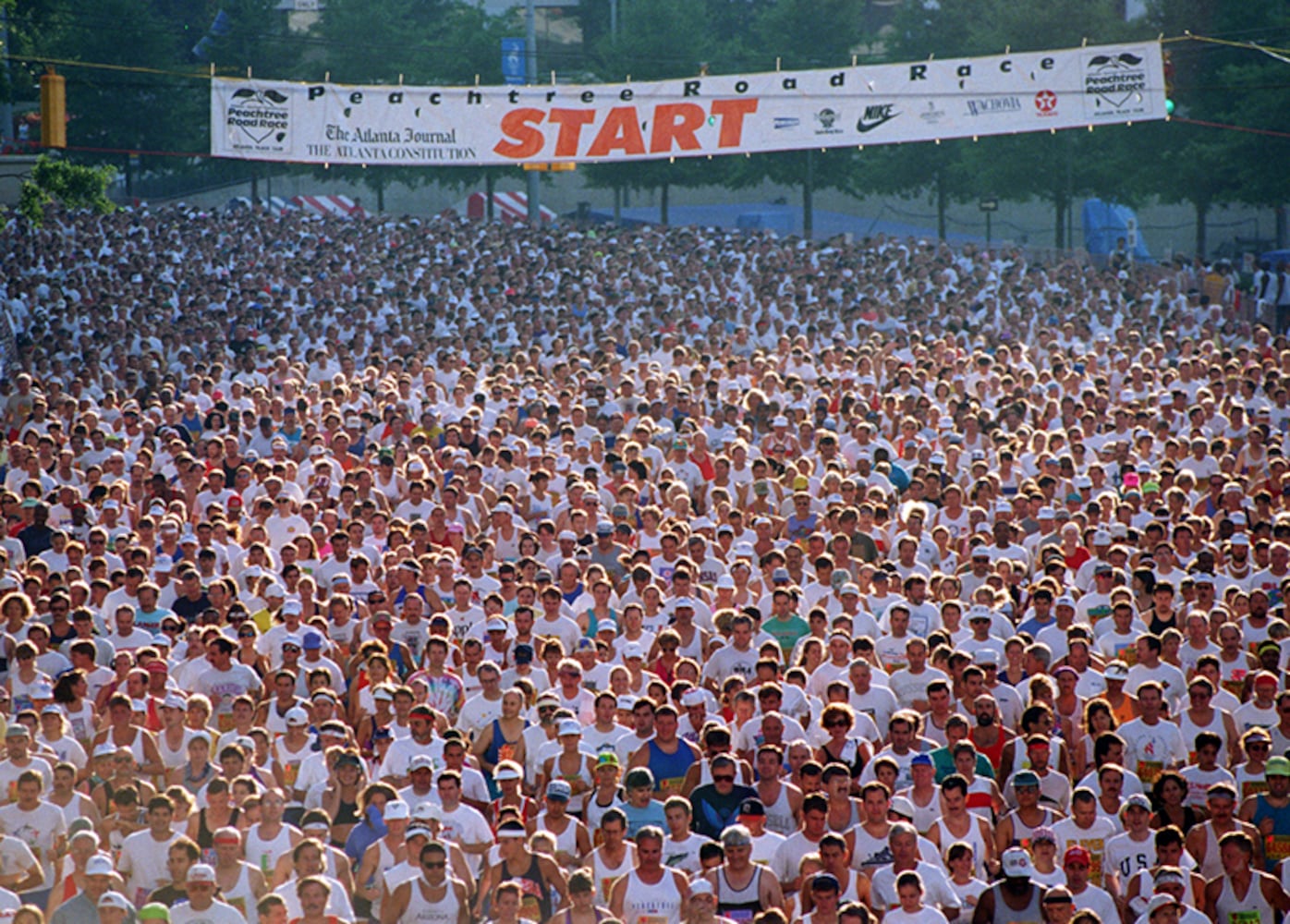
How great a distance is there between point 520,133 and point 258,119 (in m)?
4.01

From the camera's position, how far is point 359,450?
1920 centimetres

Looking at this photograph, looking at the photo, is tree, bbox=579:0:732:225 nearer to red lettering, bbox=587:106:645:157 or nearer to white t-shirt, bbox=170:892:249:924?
red lettering, bbox=587:106:645:157

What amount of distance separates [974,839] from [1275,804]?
1861 mm

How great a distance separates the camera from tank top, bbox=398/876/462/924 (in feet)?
29.7

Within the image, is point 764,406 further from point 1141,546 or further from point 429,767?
point 429,767

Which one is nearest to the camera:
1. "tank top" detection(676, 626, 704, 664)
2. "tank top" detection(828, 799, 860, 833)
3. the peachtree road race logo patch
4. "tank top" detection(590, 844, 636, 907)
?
"tank top" detection(590, 844, 636, 907)

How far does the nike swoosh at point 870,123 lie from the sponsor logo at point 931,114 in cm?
41

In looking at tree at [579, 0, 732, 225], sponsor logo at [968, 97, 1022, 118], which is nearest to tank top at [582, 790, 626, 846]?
sponsor logo at [968, 97, 1022, 118]

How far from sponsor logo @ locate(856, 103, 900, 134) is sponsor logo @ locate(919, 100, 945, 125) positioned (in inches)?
16.0

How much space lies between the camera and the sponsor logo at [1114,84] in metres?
27.0

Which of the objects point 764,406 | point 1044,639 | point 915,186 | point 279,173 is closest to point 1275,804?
point 1044,639

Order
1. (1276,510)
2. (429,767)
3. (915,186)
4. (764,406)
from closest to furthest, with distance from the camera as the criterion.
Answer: (429,767) < (1276,510) < (764,406) < (915,186)

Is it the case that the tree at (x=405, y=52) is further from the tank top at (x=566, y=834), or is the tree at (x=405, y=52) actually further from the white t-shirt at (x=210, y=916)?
the white t-shirt at (x=210, y=916)

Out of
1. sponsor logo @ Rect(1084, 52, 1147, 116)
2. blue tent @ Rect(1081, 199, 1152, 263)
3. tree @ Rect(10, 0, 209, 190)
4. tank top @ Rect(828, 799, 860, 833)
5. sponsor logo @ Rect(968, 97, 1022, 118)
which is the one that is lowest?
tank top @ Rect(828, 799, 860, 833)
